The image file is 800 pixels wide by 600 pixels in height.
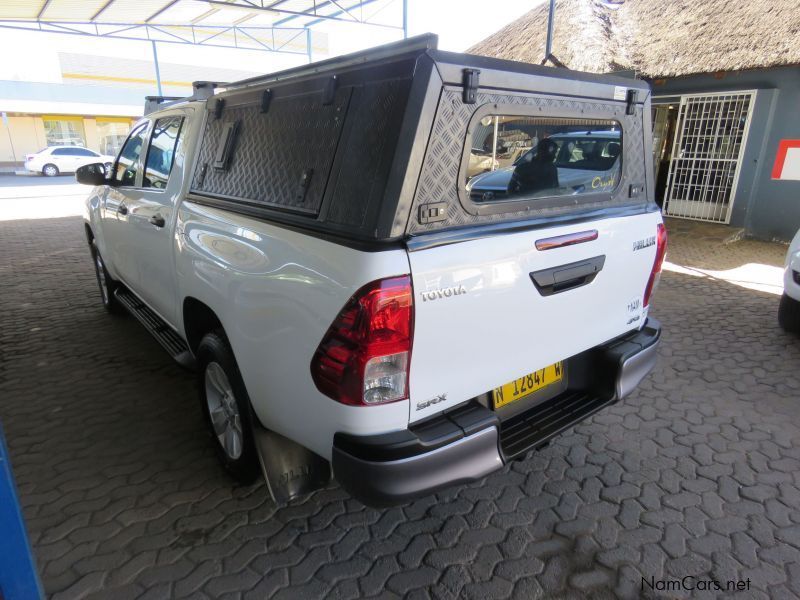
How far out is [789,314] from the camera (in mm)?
4656

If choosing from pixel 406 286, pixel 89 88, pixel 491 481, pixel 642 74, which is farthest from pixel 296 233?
pixel 89 88

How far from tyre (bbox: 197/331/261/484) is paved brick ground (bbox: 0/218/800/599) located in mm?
180

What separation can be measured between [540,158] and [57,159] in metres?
27.7

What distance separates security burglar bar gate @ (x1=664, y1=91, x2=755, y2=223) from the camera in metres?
9.03

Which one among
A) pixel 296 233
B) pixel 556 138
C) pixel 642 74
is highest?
pixel 642 74

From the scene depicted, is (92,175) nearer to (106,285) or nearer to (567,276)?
(106,285)

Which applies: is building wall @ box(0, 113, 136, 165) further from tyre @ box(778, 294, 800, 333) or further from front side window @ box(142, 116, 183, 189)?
tyre @ box(778, 294, 800, 333)

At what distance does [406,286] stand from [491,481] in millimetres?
1595

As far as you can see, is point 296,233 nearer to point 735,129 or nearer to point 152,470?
point 152,470

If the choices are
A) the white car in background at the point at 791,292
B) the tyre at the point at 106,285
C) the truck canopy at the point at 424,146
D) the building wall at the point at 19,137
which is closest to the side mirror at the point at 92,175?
the tyre at the point at 106,285

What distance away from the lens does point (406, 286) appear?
1707 millimetres

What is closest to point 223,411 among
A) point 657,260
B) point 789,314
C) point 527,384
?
point 527,384

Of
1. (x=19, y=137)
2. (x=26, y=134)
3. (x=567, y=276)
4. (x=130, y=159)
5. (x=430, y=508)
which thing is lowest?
(x=430, y=508)

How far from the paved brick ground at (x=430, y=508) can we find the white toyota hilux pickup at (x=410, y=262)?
0.36 m
